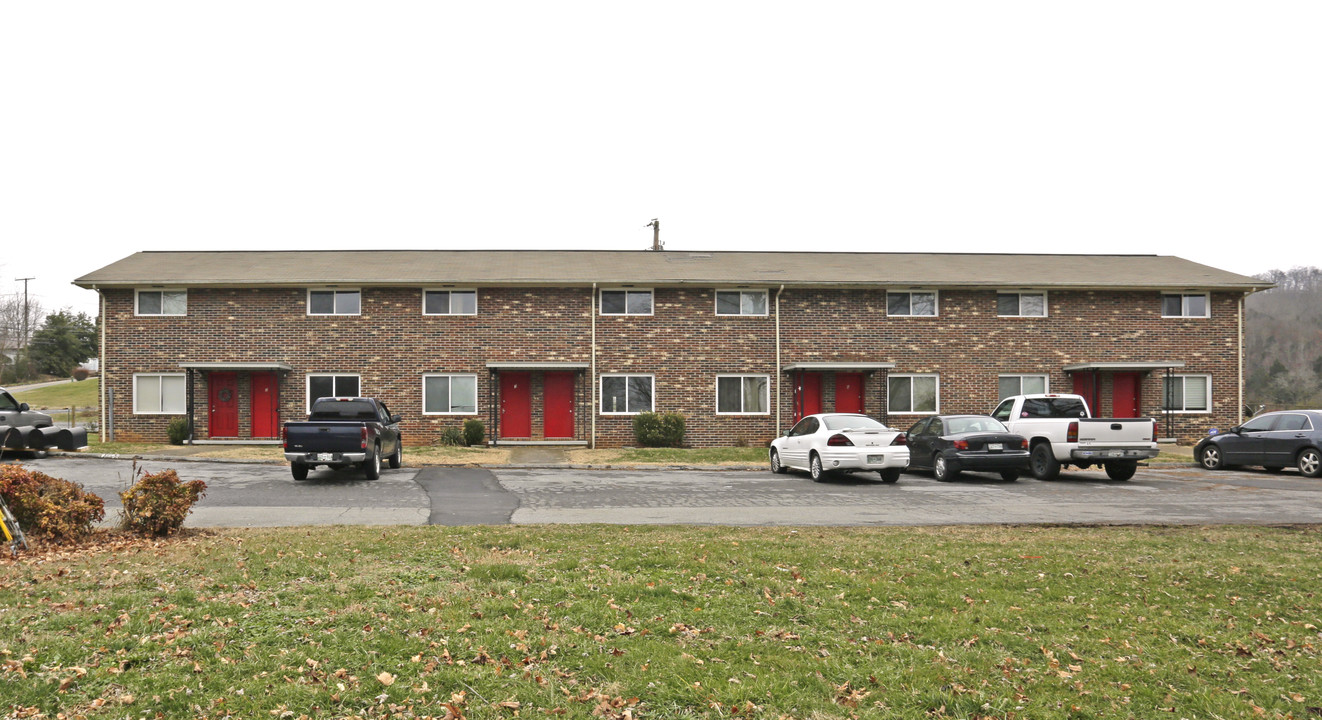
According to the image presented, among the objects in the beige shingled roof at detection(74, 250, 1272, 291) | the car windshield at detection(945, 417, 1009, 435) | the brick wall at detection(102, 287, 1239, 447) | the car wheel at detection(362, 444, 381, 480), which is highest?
the beige shingled roof at detection(74, 250, 1272, 291)

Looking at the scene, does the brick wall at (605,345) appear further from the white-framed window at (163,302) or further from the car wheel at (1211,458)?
the car wheel at (1211,458)

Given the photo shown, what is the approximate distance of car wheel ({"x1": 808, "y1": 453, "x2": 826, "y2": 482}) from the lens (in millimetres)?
16828

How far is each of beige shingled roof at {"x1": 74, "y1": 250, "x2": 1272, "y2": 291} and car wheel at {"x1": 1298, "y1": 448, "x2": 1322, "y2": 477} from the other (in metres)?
9.59

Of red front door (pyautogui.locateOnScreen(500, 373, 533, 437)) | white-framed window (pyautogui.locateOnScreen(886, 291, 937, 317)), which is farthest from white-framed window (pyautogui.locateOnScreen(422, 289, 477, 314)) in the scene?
white-framed window (pyautogui.locateOnScreen(886, 291, 937, 317))

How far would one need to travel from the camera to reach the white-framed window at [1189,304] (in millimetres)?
27750

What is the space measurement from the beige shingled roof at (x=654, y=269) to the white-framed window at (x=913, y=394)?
9.77 feet

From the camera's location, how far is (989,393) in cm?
2689

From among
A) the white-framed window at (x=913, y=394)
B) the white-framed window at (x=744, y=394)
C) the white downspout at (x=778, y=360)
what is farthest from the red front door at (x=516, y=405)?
the white-framed window at (x=913, y=394)

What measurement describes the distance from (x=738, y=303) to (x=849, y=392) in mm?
4475

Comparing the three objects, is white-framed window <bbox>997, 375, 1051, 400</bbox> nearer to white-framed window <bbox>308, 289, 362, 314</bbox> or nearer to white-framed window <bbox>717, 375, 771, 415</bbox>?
white-framed window <bbox>717, 375, 771, 415</bbox>

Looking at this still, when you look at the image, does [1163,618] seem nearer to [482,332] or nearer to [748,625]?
[748,625]

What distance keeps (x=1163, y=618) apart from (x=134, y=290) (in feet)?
92.7

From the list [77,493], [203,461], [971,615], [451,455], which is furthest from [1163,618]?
[203,461]

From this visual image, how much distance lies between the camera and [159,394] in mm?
25734
